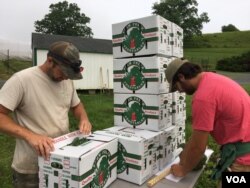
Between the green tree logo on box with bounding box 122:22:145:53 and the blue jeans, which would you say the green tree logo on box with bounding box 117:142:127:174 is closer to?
the blue jeans

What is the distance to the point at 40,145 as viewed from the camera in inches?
85.1

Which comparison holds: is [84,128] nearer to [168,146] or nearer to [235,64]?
[168,146]

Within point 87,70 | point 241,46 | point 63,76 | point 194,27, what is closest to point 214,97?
point 63,76

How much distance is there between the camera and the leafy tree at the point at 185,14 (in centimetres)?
4719

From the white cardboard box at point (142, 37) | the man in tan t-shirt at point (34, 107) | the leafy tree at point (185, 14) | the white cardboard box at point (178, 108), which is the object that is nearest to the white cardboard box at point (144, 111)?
the white cardboard box at point (178, 108)

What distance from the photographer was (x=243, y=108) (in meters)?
2.34

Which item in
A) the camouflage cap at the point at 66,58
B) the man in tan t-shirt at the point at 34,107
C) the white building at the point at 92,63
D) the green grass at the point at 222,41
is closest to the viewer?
the man in tan t-shirt at the point at 34,107

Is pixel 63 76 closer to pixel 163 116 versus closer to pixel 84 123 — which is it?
pixel 84 123

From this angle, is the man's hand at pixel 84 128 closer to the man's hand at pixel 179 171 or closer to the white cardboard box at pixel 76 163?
the white cardboard box at pixel 76 163

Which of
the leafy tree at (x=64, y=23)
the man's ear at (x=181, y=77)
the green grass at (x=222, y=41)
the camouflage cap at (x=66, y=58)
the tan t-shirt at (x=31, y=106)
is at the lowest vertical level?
the tan t-shirt at (x=31, y=106)

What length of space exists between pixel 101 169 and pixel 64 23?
52563 millimetres

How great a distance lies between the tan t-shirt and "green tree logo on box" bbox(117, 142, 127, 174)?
64 centimetres

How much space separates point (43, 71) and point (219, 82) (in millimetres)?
1503

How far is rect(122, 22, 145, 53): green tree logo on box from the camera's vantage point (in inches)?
128
